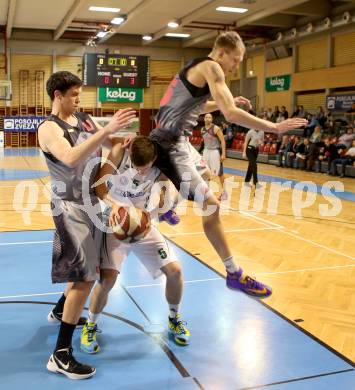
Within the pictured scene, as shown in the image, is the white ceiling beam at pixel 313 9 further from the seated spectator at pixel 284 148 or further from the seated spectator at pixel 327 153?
the seated spectator at pixel 327 153

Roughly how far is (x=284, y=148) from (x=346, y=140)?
2.88 m

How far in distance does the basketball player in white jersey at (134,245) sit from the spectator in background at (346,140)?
12.8 meters

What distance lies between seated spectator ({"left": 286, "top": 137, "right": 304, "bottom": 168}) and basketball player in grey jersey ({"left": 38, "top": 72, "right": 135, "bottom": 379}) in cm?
1464

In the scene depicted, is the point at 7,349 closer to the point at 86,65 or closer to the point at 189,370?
the point at 189,370

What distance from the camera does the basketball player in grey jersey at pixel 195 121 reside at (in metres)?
3.41

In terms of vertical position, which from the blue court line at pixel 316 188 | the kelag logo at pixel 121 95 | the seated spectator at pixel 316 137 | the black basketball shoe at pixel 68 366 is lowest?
the black basketball shoe at pixel 68 366

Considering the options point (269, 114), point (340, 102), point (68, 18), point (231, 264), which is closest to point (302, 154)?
point (340, 102)

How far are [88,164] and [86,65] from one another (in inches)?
868

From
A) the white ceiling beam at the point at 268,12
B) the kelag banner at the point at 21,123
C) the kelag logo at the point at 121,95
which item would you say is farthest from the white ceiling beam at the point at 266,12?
the kelag banner at the point at 21,123

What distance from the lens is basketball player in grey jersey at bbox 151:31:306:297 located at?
11.2ft

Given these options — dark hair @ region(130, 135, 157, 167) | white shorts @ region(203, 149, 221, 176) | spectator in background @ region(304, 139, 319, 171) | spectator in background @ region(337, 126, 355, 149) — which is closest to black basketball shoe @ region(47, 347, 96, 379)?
dark hair @ region(130, 135, 157, 167)

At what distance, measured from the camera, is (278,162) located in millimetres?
18172

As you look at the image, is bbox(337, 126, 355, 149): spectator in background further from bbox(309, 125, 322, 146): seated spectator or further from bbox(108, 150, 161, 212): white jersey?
bbox(108, 150, 161, 212): white jersey

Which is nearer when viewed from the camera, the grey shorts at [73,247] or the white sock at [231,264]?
the grey shorts at [73,247]
